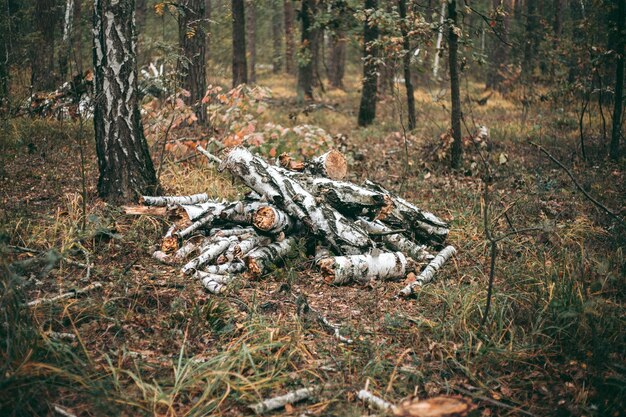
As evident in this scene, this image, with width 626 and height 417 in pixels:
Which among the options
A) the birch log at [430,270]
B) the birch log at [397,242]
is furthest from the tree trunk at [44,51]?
the birch log at [430,270]

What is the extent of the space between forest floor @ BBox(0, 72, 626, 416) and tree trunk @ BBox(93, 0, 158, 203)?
0.42m

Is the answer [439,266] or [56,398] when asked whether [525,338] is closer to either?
[439,266]

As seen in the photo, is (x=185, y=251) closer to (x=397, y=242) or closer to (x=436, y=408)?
(x=397, y=242)

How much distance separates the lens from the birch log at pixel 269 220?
4598mm

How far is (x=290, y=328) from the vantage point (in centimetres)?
350

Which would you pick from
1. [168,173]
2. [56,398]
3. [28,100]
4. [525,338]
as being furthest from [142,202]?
[28,100]

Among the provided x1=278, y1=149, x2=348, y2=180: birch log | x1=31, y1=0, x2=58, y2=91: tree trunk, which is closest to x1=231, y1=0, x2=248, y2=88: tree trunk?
x1=31, y1=0, x2=58, y2=91: tree trunk

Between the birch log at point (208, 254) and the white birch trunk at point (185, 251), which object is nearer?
the birch log at point (208, 254)

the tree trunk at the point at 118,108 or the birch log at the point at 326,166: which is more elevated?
the tree trunk at the point at 118,108

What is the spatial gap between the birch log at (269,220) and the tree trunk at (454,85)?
4.22 m

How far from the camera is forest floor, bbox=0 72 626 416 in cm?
278

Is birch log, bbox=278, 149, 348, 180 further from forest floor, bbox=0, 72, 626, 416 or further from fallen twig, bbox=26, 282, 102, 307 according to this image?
fallen twig, bbox=26, 282, 102, 307

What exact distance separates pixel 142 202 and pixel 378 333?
3.04 meters

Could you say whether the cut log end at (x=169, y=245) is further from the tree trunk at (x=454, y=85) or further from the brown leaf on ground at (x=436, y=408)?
the tree trunk at (x=454, y=85)
